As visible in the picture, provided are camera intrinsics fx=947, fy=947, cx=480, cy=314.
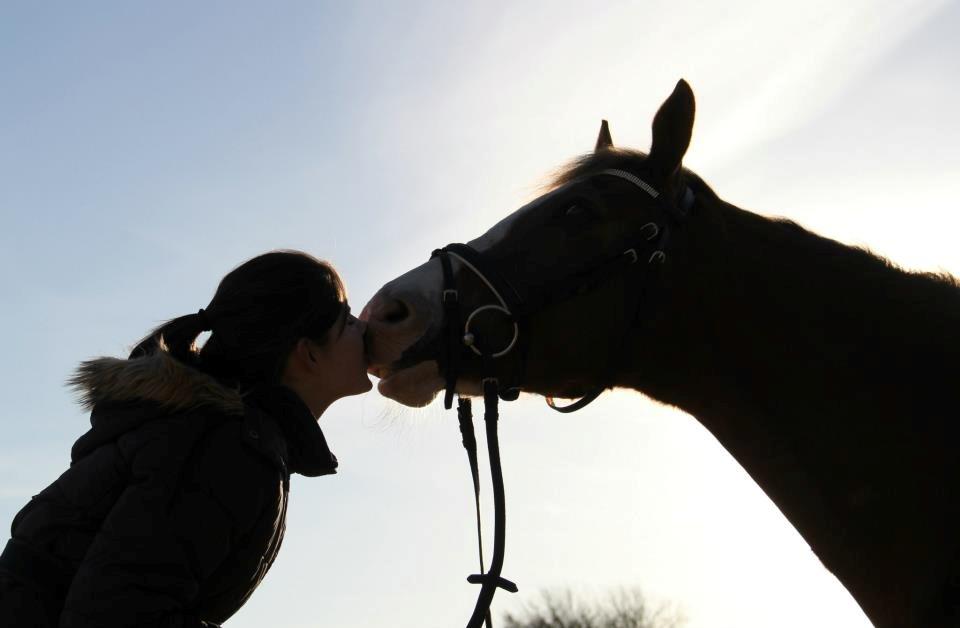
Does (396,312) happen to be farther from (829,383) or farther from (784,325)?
(829,383)

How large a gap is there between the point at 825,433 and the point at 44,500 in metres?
2.35

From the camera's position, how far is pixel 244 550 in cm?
252

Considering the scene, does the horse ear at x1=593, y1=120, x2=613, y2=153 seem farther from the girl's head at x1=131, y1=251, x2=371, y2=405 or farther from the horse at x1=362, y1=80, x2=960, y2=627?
the girl's head at x1=131, y1=251, x2=371, y2=405

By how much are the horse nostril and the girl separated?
44cm

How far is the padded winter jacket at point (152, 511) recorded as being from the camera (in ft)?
7.39

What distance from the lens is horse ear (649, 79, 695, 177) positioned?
3498 mm

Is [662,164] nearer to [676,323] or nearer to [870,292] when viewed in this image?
[676,323]

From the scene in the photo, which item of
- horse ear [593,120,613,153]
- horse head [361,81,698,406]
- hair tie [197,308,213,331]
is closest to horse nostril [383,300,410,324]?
horse head [361,81,698,406]

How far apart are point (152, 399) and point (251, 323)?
1.52ft

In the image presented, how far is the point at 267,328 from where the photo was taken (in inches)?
117

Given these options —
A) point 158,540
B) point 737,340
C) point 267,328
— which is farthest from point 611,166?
point 158,540

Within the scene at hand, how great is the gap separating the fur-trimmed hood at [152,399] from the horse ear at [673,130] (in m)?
1.83

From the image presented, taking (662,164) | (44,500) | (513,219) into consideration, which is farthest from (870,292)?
(44,500)

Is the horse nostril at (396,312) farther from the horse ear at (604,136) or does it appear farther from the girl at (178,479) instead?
the horse ear at (604,136)
